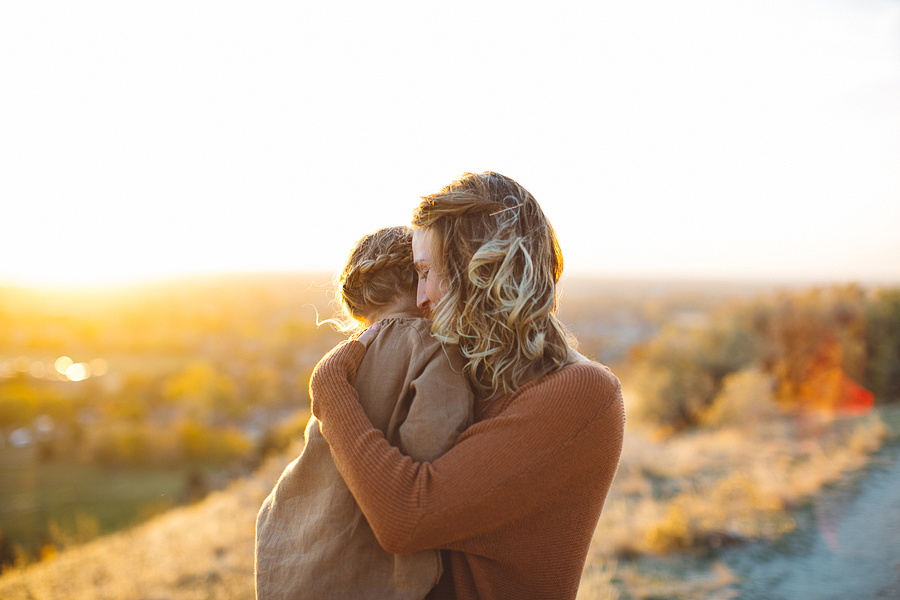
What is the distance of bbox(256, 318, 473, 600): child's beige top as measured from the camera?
138cm

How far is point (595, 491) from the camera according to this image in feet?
4.86

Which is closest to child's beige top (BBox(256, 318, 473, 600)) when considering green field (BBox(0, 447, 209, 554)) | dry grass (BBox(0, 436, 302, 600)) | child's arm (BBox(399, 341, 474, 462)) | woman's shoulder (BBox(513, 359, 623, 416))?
child's arm (BBox(399, 341, 474, 462))

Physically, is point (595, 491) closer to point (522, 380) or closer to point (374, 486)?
point (522, 380)

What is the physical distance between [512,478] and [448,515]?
186 mm

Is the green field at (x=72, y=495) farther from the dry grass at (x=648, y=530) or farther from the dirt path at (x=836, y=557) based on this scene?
the dirt path at (x=836, y=557)

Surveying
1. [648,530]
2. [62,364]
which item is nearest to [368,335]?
[648,530]

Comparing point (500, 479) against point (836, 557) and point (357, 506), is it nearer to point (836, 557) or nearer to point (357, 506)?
point (357, 506)

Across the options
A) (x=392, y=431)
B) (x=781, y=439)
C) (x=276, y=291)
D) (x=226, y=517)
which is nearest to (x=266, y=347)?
(x=276, y=291)

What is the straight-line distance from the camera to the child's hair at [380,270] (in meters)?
1.76

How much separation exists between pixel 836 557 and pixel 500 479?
5.17 meters

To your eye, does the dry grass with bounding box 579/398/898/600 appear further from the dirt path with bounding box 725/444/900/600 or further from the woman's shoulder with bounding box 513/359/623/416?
the woman's shoulder with bounding box 513/359/623/416

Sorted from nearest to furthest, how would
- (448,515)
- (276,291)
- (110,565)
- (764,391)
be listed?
(448,515)
(110,565)
(764,391)
(276,291)

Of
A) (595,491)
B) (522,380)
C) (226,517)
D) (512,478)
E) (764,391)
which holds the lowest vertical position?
(226,517)

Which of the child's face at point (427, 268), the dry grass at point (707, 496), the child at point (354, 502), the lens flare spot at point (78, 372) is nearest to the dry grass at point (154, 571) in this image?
the dry grass at point (707, 496)
